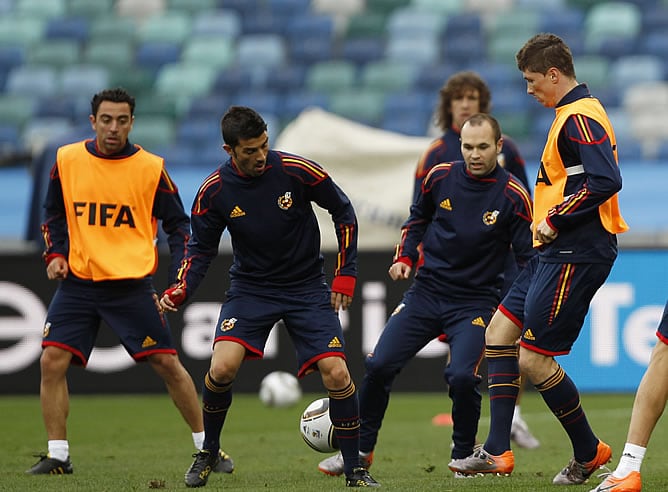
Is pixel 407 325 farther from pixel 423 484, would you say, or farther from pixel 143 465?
pixel 143 465

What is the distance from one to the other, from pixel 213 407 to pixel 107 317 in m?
1.16

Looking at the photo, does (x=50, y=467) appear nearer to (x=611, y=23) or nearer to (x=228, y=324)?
(x=228, y=324)

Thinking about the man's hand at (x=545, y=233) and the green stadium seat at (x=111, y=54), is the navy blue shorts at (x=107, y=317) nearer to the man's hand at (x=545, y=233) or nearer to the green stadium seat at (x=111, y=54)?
the man's hand at (x=545, y=233)

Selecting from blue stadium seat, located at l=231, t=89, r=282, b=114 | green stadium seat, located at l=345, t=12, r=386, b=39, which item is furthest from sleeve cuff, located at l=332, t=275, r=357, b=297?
green stadium seat, located at l=345, t=12, r=386, b=39

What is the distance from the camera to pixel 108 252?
719 cm

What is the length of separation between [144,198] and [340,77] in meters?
10.9

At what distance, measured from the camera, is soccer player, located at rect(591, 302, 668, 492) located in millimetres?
5281

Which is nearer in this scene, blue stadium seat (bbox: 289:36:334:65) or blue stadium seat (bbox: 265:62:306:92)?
blue stadium seat (bbox: 265:62:306:92)

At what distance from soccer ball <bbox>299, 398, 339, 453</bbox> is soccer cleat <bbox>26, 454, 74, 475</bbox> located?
4.45 feet

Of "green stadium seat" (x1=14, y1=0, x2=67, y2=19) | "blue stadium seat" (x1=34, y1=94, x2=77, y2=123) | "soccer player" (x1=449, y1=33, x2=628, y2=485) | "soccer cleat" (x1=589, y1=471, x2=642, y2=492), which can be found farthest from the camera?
"green stadium seat" (x1=14, y1=0, x2=67, y2=19)

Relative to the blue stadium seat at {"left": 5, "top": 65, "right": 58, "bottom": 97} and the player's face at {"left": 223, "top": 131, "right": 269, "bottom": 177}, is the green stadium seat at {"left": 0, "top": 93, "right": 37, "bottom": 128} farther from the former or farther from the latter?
the player's face at {"left": 223, "top": 131, "right": 269, "bottom": 177}

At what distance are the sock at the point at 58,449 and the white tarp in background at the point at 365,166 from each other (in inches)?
221

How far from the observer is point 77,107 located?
17.8 meters

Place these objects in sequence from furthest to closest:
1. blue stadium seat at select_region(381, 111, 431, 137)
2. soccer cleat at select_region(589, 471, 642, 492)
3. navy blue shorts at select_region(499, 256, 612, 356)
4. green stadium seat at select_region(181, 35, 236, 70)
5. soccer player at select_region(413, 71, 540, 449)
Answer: green stadium seat at select_region(181, 35, 236, 70) < blue stadium seat at select_region(381, 111, 431, 137) < soccer player at select_region(413, 71, 540, 449) < navy blue shorts at select_region(499, 256, 612, 356) < soccer cleat at select_region(589, 471, 642, 492)
